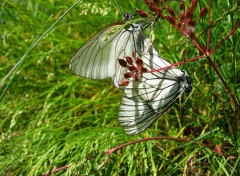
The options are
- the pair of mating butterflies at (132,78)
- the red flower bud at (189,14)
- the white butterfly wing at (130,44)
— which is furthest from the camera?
the white butterfly wing at (130,44)

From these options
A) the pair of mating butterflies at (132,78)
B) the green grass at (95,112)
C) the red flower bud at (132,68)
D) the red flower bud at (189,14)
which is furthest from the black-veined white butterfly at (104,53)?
the red flower bud at (189,14)

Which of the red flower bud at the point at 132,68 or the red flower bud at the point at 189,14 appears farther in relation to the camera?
the red flower bud at the point at 132,68

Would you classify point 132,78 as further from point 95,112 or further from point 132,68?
point 95,112

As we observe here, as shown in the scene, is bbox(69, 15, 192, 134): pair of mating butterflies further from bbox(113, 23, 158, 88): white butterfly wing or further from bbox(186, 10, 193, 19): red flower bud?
bbox(186, 10, 193, 19): red flower bud

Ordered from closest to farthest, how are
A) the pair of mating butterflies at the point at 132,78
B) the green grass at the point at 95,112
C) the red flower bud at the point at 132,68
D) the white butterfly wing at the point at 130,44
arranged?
the red flower bud at the point at 132,68 → the pair of mating butterflies at the point at 132,78 → the white butterfly wing at the point at 130,44 → the green grass at the point at 95,112

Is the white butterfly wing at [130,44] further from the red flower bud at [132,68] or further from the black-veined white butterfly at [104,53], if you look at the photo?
the red flower bud at [132,68]

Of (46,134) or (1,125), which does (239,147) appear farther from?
(1,125)

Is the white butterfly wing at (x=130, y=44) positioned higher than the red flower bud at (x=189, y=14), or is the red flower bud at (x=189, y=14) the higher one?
the red flower bud at (x=189, y=14)
